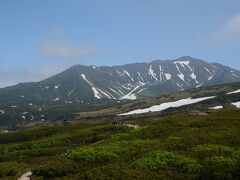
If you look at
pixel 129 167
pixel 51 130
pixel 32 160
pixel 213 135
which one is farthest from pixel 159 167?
pixel 51 130

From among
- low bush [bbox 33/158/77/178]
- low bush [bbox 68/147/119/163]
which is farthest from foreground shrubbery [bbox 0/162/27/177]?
low bush [bbox 68/147/119/163]

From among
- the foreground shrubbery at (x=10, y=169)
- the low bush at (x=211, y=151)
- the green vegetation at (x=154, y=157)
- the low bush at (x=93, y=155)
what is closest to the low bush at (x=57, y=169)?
the green vegetation at (x=154, y=157)

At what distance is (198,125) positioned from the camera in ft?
152

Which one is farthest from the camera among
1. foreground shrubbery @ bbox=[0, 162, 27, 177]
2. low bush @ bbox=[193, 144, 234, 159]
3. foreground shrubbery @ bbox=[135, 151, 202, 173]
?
foreground shrubbery @ bbox=[0, 162, 27, 177]

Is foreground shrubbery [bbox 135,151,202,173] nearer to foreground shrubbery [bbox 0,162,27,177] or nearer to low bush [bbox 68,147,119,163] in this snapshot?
low bush [bbox 68,147,119,163]

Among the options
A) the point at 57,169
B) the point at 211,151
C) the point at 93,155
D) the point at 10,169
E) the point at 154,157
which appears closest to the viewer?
the point at 154,157

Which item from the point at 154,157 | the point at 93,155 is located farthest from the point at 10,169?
the point at 154,157

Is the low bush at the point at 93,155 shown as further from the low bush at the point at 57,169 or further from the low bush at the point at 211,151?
the low bush at the point at 211,151

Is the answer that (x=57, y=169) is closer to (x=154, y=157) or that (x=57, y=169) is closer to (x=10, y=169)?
(x=10, y=169)

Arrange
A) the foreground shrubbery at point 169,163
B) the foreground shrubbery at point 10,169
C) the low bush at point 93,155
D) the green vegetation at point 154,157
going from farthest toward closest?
the foreground shrubbery at point 10,169 → the low bush at point 93,155 → the foreground shrubbery at point 169,163 → the green vegetation at point 154,157

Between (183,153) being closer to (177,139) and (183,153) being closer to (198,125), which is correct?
(177,139)

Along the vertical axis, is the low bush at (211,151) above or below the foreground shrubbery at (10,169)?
above

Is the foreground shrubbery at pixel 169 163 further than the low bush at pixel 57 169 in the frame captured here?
No

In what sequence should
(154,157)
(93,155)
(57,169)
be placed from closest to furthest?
(154,157) < (57,169) < (93,155)
